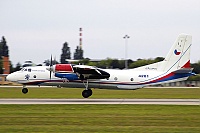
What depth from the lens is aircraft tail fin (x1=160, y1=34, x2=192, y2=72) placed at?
36219mm

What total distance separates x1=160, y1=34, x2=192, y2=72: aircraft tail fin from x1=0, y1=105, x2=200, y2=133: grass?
827cm

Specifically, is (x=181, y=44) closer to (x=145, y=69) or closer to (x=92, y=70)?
Result: (x=145, y=69)

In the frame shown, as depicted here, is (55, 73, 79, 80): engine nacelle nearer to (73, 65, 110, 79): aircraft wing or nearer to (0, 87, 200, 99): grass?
(73, 65, 110, 79): aircraft wing

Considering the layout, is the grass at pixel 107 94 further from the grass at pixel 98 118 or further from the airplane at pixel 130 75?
the grass at pixel 98 118

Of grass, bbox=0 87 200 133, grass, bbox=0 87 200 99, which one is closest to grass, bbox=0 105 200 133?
grass, bbox=0 87 200 133

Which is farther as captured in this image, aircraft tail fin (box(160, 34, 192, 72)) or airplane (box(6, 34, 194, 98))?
aircraft tail fin (box(160, 34, 192, 72))

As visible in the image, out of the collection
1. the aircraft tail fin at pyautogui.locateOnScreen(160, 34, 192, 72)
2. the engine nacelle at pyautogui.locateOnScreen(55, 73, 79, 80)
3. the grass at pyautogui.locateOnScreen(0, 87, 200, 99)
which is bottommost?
the grass at pyautogui.locateOnScreen(0, 87, 200, 99)

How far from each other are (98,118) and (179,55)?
52.9 feet

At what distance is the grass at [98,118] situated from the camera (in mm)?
18172

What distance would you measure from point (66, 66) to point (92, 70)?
2.15m

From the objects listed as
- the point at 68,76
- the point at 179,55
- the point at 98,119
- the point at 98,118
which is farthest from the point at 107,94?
the point at 98,119

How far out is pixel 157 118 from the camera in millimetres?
22109

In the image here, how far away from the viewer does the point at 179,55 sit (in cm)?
3631

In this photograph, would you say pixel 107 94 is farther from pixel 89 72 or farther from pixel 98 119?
pixel 98 119
